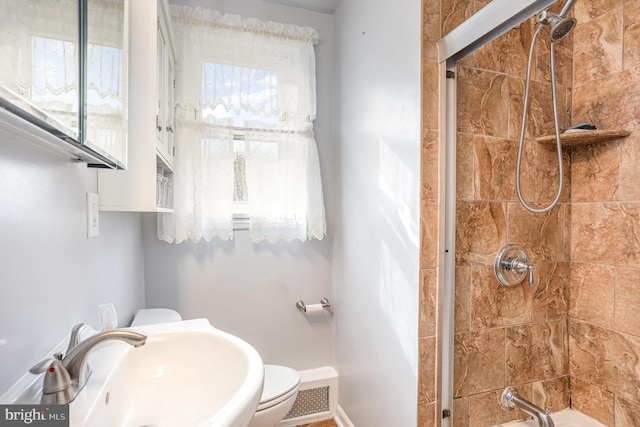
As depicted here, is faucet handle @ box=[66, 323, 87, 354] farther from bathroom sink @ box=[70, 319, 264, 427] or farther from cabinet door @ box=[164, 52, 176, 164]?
cabinet door @ box=[164, 52, 176, 164]

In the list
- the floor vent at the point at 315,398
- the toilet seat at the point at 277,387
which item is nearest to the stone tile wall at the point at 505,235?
the toilet seat at the point at 277,387

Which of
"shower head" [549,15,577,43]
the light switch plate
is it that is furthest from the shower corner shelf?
the light switch plate

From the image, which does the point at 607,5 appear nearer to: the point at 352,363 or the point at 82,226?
the point at 352,363

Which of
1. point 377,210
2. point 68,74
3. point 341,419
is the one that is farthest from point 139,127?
point 341,419

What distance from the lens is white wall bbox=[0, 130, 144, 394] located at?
0.59 metres

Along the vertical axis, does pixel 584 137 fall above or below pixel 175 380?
above

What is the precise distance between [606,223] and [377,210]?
1018 millimetres

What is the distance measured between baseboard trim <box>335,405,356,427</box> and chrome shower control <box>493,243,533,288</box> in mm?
1147

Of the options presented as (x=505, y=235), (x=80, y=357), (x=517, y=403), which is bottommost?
(x=517, y=403)

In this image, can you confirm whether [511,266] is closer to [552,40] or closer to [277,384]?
[552,40]

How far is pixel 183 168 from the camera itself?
174cm

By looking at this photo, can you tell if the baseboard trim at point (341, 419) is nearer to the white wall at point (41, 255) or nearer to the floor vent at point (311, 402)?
the floor vent at point (311, 402)

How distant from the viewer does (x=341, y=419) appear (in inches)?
75.2

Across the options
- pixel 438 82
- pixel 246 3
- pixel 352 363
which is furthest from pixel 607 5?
pixel 352 363
